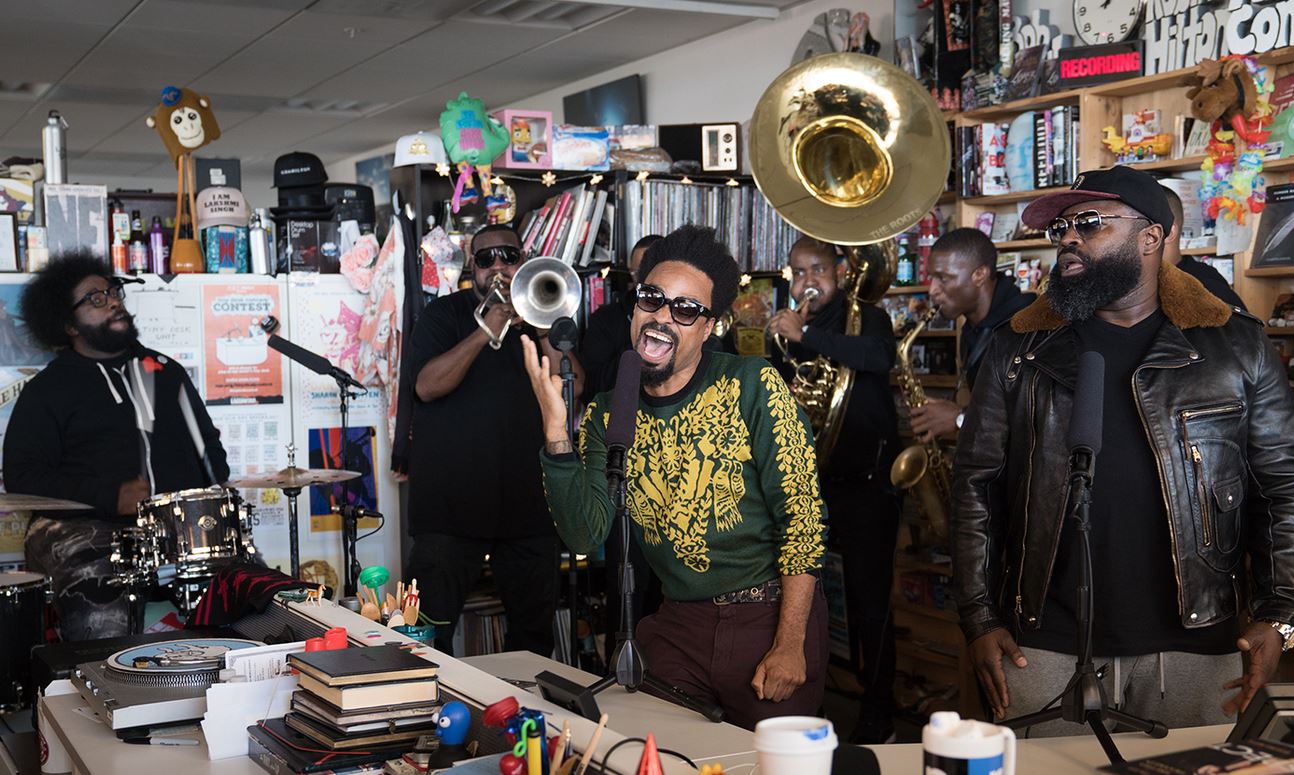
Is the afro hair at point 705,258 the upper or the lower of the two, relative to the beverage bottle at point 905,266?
lower

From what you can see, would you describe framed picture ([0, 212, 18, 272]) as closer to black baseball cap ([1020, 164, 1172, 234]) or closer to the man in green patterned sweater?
the man in green patterned sweater

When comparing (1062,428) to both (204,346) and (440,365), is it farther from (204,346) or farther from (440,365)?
(204,346)

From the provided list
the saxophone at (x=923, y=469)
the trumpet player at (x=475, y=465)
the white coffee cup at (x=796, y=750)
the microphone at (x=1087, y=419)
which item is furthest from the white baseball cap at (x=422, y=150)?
the white coffee cup at (x=796, y=750)

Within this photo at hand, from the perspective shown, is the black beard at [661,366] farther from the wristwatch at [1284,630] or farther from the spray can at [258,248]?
the spray can at [258,248]

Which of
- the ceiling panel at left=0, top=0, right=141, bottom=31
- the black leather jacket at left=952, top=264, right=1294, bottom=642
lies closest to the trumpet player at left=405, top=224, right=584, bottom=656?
the black leather jacket at left=952, top=264, right=1294, bottom=642

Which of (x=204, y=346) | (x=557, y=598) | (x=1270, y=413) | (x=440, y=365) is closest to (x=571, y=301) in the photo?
(x=440, y=365)

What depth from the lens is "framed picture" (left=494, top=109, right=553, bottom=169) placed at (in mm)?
5312

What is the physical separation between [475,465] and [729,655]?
1844 millimetres

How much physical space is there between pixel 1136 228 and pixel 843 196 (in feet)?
6.30

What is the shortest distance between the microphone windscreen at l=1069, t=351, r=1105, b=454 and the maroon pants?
77cm

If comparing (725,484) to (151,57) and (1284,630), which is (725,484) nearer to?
(1284,630)

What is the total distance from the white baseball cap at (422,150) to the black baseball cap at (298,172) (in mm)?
435

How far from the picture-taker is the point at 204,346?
5270mm

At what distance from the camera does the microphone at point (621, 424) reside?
84.8 inches
